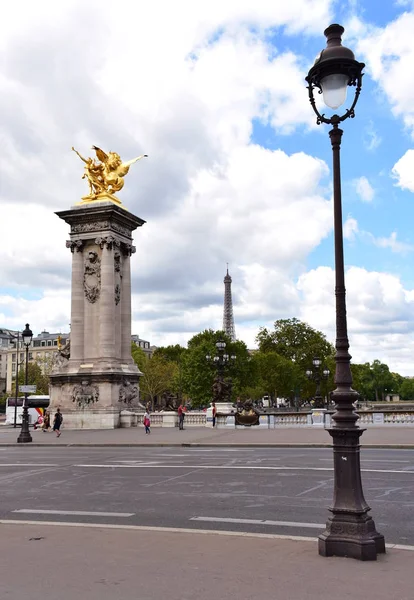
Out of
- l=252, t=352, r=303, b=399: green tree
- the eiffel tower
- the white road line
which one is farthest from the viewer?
the eiffel tower

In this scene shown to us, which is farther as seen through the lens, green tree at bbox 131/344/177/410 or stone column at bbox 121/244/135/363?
green tree at bbox 131/344/177/410

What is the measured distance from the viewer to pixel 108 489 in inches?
562

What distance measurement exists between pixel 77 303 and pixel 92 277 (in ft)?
6.81

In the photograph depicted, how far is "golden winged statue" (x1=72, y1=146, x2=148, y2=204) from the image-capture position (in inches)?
1781

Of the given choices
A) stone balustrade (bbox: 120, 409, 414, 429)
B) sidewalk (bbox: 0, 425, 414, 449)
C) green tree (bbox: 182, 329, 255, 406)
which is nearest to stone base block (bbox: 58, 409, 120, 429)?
stone balustrade (bbox: 120, 409, 414, 429)

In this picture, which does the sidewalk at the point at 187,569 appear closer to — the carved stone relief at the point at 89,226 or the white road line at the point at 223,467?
the white road line at the point at 223,467

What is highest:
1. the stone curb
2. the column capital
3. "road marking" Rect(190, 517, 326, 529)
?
the column capital

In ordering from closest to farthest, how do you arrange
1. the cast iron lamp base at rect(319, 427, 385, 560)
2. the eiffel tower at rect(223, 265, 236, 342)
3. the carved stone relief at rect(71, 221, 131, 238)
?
the cast iron lamp base at rect(319, 427, 385, 560) < the carved stone relief at rect(71, 221, 131, 238) < the eiffel tower at rect(223, 265, 236, 342)

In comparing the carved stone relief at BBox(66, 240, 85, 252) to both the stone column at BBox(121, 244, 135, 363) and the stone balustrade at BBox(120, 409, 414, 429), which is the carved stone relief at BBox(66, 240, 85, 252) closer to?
the stone column at BBox(121, 244, 135, 363)

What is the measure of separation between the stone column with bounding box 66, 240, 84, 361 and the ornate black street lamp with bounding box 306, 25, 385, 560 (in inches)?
1443

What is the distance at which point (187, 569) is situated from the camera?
696 cm

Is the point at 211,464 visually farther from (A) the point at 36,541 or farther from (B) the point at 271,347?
(B) the point at 271,347

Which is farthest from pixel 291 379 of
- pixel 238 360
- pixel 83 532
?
pixel 83 532

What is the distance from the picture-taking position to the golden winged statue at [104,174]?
4522 cm
